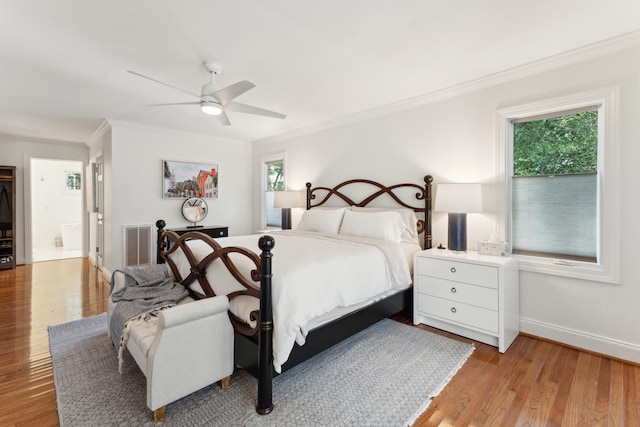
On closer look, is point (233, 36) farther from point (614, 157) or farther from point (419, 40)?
point (614, 157)

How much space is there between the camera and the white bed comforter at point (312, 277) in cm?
184

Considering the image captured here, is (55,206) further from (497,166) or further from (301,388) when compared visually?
(497,166)

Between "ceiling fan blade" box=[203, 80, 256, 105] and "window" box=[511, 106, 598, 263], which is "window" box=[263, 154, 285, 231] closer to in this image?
"ceiling fan blade" box=[203, 80, 256, 105]

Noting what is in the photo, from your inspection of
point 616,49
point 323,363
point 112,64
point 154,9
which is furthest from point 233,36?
point 616,49

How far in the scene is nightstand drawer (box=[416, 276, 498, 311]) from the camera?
2545mm

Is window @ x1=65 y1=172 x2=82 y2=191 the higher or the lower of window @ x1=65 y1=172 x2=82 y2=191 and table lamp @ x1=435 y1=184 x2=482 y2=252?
the higher

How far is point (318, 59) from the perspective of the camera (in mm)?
2619

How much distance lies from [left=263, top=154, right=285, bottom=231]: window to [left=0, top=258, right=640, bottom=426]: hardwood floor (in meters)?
3.37

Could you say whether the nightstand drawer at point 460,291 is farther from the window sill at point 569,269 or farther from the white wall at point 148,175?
the white wall at point 148,175

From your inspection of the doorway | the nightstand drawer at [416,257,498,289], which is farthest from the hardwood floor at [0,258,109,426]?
the nightstand drawer at [416,257,498,289]

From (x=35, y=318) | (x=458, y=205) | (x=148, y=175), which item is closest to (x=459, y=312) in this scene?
(x=458, y=205)

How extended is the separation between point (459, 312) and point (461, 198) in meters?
1.06

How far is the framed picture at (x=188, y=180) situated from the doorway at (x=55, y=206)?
446cm

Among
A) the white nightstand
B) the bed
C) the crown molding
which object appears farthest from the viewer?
the white nightstand
